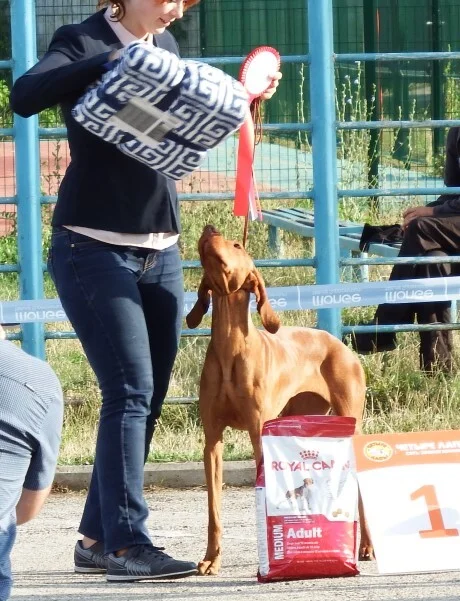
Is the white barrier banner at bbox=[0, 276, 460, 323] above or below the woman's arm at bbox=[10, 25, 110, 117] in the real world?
below

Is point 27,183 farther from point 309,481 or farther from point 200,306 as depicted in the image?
point 309,481

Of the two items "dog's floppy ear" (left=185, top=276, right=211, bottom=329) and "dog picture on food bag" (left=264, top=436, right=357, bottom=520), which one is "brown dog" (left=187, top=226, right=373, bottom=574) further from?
"dog picture on food bag" (left=264, top=436, right=357, bottom=520)

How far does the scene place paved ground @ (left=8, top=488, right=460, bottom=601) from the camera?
3.89 metres

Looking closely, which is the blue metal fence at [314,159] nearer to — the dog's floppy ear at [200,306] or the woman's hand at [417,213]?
the woman's hand at [417,213]

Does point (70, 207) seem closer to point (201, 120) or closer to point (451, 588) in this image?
point (201, 120)

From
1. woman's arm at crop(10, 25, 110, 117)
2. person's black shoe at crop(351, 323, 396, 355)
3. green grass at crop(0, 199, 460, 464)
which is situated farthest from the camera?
person's black shoe at crop(351, 323, 396, 355)


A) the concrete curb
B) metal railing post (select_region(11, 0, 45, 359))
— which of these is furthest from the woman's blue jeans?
metal railing post (select_region(11, 0, 45, 359))

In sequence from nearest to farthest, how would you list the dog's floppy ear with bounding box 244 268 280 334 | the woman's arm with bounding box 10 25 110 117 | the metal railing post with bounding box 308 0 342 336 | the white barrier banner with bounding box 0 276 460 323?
the woman's arm with bounding box 10 25 110 117 → the dog's floppy ear with bounding box 244 268 280 334 → the white barrier banner with bounding box 0 276 460 323 → the metal railing post with bounding box 308 0 342 336

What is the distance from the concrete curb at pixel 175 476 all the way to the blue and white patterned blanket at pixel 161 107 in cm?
225

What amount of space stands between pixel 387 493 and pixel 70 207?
4.48 ft

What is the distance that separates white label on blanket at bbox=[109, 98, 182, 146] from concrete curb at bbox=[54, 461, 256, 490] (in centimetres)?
235

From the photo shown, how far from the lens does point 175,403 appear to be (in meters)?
6.49

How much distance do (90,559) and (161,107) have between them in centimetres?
153

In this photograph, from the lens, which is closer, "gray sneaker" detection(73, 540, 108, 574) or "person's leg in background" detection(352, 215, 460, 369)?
"gray sneaker" detection(73, 540, 108, 574)
